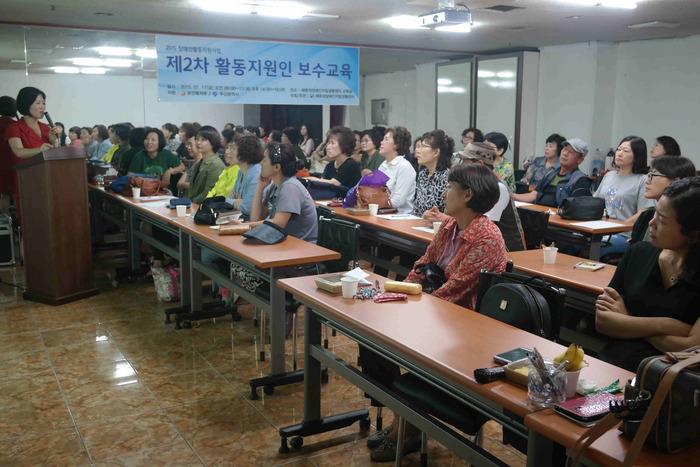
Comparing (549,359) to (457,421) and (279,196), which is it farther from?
(279,196)

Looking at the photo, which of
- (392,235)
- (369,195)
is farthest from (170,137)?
(392,235)

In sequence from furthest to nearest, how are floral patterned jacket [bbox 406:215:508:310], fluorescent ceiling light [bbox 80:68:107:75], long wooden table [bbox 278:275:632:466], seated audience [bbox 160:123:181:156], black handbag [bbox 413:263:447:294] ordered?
seated audience [bbox 160:123:181:156] → fluorescent ceiling light [bbox 80:68:107:75] → black handbag [bbox 413:263:447:294] → floral patterned jacket [bbox 406:215:508:310] → long wooden table [bbox 278:275:632:466]

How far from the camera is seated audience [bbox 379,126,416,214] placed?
5.59 metres

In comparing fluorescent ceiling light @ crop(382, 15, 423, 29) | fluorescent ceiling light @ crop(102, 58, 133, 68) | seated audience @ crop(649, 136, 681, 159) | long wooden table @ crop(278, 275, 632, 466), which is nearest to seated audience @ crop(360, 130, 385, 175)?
fluorescent ceiling light @ crop(382, 15, 423, 29)

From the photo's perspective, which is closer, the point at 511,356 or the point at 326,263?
the point at 511,356

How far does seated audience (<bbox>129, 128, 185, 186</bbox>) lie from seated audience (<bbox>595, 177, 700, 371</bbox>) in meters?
5.47

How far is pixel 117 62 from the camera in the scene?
8008 millimetres

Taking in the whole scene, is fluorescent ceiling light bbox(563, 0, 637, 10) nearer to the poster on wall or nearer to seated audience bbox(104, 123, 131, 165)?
the poster on wall

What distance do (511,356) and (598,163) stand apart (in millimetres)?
8587

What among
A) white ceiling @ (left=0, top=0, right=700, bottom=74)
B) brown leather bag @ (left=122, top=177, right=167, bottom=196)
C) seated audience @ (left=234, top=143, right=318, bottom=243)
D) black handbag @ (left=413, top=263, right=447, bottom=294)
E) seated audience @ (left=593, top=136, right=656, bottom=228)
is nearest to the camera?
black handbag @ (left=413, top=263, right=447, bottom=294)

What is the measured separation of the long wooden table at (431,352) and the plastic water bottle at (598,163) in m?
7.67

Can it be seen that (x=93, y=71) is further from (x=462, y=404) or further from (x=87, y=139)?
(x=462, y=404)

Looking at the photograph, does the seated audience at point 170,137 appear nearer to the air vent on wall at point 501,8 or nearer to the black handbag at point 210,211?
the black handbag at point 210,211

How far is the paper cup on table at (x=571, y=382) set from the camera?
1.66 m
